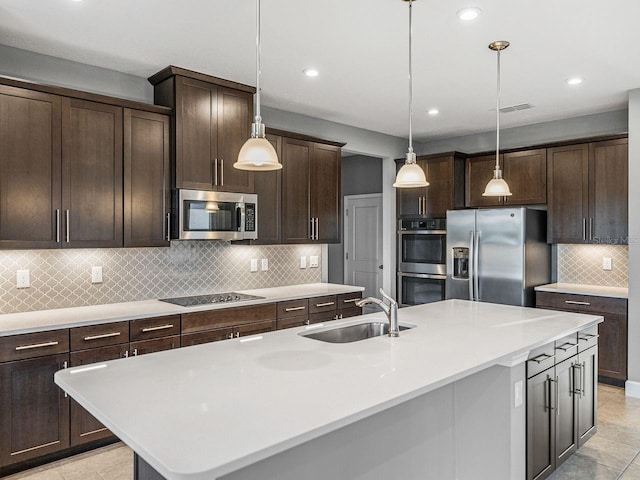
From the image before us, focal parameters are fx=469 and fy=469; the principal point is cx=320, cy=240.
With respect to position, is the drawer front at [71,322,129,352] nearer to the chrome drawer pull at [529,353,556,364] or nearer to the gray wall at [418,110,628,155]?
the chrome drawer pull at [529,353,556,364]

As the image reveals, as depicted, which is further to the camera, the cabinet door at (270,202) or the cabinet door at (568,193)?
the cabinet door at (568,193)

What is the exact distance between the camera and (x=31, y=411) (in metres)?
2.85

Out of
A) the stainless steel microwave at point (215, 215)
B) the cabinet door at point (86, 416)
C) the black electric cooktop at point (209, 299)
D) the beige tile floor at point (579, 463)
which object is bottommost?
the beige tile floor at point (579, 463)

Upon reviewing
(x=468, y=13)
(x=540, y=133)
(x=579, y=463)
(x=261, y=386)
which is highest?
(x=468, y=13)

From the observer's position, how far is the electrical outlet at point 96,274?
3582 mm

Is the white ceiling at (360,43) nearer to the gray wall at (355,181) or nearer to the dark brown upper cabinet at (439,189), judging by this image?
the dark brown upper cabinet at (439,189)

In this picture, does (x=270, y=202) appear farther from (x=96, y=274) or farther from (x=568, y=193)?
(x=568, y=193)

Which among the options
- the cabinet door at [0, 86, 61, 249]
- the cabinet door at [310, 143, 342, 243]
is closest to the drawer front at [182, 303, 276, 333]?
the cabinet door at [0, 86, 61, 249]

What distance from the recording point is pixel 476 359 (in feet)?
6.70

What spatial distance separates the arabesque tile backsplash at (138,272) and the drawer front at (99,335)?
58cm

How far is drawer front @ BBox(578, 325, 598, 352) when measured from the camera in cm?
300

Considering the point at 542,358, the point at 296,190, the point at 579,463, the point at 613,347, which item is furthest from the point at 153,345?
the point at 613,347

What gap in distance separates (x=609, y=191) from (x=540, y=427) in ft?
9.89

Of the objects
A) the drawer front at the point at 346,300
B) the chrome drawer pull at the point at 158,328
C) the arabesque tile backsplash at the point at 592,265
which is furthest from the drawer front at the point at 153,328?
the arabesque tile backsplash at the point at 592,265
